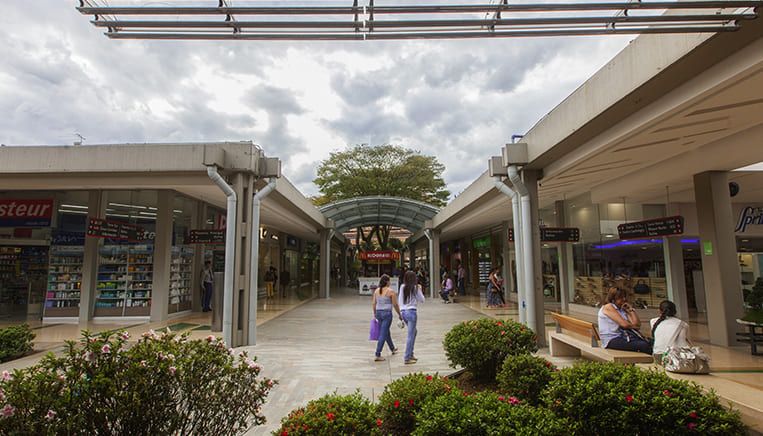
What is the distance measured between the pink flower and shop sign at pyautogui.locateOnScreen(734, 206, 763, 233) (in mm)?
14621

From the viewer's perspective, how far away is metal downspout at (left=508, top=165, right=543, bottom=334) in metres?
7.34

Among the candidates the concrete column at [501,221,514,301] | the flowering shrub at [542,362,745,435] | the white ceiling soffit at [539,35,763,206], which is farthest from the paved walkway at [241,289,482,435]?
the concrete column at [501,221,514,301]

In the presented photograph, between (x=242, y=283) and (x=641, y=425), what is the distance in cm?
669

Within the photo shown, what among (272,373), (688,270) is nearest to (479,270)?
(688,270)

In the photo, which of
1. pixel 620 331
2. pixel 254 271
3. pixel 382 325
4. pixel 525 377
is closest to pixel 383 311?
pixel 382 325

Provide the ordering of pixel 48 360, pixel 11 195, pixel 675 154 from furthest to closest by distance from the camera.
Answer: pixel 11 195, pixel 675 154, pixel 48 360

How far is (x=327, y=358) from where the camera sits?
672 cm

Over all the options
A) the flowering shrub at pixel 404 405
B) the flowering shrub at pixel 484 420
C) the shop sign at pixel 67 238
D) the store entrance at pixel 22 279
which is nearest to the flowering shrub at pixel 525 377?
the flowering shrub at pixel 404 405

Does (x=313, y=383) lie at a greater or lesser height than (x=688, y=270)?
lesser

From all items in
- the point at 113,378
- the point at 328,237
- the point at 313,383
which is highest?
the point at 328,237

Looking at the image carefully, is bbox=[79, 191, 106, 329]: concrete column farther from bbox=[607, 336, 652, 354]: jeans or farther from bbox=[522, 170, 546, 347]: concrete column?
bbox=[607, 336, 652, 354]: jeans

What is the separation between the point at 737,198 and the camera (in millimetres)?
10445

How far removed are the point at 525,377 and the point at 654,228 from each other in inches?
282

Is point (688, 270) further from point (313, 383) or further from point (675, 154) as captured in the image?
point (313, 383)
